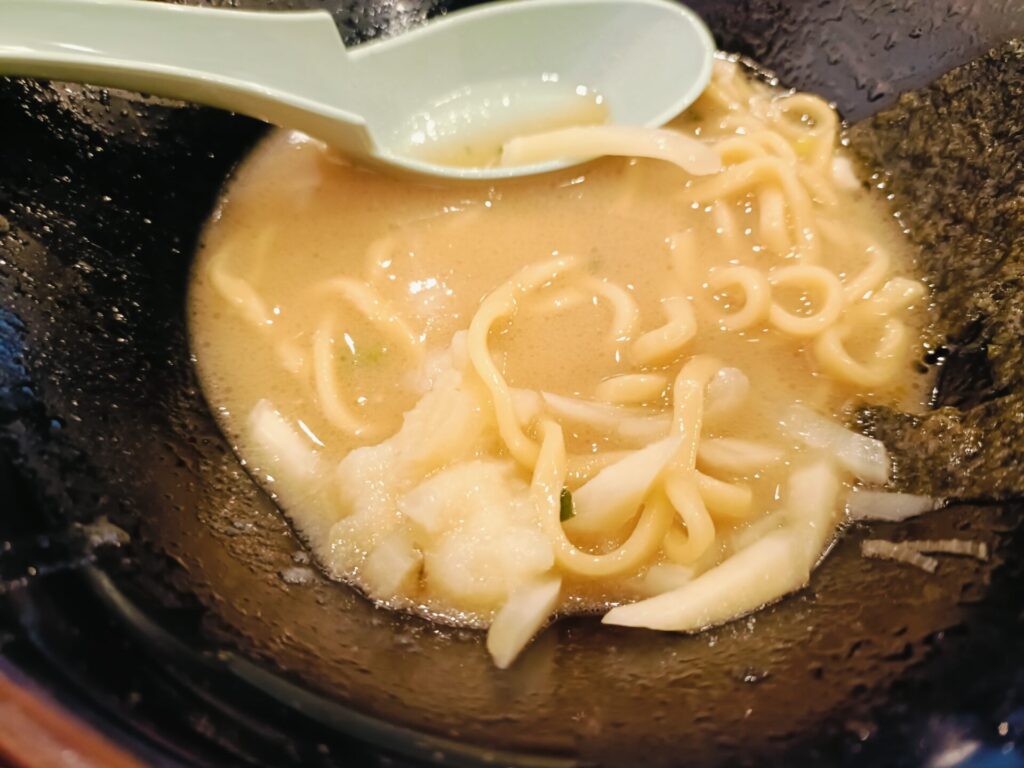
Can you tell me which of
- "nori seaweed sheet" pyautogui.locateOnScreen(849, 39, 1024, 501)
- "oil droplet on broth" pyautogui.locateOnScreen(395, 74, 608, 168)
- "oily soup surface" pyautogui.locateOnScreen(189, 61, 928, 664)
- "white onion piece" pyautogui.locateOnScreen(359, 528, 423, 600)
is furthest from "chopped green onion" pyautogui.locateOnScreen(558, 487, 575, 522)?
"oil droplet on broth" pyautogui.locateOnScreen(395, 74, 608, 168)

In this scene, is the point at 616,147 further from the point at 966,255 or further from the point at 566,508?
the point at 566,508

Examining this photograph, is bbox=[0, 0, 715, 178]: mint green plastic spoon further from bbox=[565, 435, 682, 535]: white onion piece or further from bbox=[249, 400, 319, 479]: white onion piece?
bbox=[565, 435, 682, 535]: white onion piece

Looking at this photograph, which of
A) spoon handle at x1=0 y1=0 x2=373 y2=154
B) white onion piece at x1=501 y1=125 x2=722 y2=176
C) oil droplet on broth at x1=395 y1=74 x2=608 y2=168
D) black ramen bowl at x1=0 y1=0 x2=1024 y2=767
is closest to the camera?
black ramen bowl at x1=0 y1=0 x2=1024 y2=767

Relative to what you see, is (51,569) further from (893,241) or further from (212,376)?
(893,241)

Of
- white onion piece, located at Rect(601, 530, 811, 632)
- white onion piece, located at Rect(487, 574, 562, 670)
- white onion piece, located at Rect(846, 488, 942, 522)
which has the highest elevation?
white onion piece, located at Rect(487, 574, 562, 670)

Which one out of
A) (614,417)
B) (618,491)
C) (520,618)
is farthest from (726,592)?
(614,417)

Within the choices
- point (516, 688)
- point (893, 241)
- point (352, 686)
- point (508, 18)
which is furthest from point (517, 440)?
point (508, 18)
